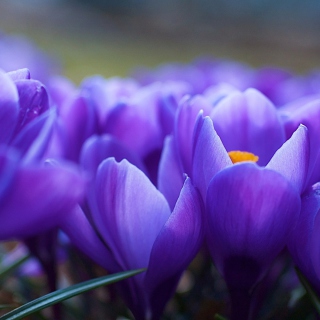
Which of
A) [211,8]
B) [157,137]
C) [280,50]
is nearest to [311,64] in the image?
[280,50]

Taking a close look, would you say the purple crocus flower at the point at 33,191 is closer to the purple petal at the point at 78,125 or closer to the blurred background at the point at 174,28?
the purple petal at the point at 78,125

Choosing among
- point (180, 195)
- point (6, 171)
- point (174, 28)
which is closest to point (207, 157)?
point (180, 195)

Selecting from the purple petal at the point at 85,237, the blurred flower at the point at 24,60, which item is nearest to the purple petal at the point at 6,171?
the purple petal at the point at 85,237

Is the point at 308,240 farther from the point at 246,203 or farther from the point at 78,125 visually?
the point at 78,125

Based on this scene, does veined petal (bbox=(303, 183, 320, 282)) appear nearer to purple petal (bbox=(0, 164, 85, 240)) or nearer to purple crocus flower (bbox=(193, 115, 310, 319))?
purple crocus flower (bbox=(193, 115, 310, 319))

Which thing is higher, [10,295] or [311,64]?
[10,295]

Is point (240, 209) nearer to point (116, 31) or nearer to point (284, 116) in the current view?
point (284, 116)
